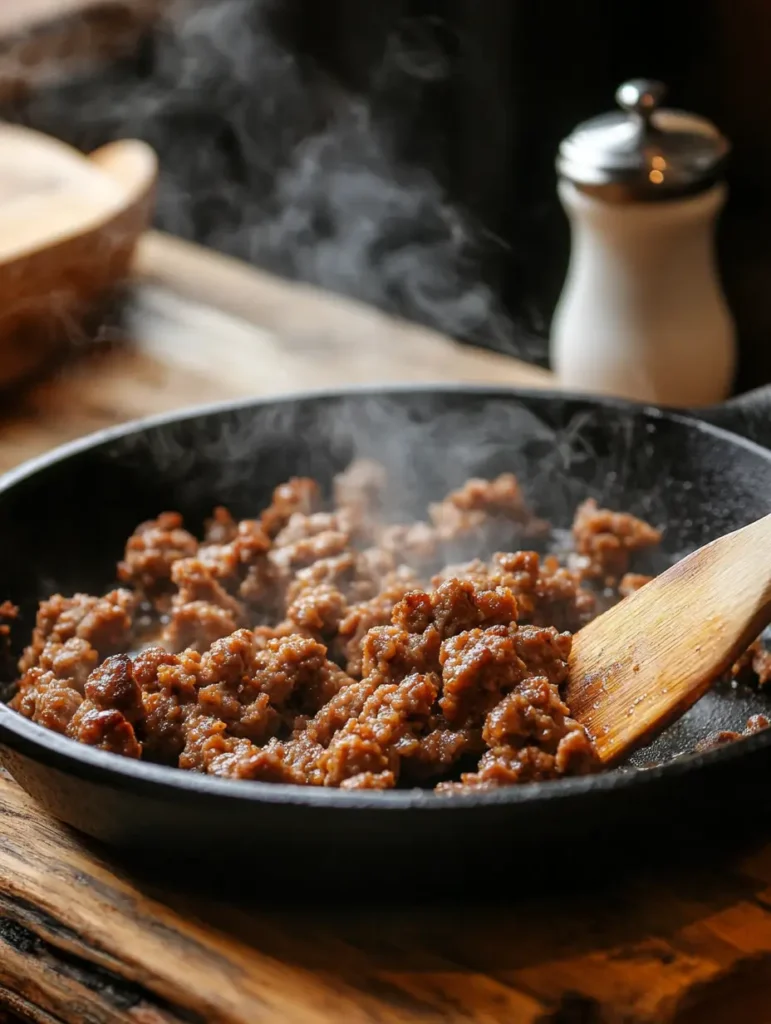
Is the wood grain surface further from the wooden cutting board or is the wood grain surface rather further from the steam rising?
the steam rising

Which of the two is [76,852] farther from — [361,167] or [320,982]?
[361,167]

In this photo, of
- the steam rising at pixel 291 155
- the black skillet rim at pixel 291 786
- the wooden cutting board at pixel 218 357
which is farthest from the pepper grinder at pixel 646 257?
the black skillet rim at pixel 291 786

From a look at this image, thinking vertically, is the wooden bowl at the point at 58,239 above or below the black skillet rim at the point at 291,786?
below

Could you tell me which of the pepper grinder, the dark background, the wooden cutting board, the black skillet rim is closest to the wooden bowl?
the wooden cutting board

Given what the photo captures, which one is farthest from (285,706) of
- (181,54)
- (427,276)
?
(181,54)

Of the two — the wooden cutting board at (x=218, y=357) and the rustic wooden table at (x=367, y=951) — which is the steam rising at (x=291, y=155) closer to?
the wooden cutting board at (x=218, y=357)

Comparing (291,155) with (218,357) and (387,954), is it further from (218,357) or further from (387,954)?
(387,954)

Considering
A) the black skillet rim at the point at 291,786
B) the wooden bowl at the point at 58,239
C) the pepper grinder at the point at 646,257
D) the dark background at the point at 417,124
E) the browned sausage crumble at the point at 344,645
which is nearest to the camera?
the black skillet rim at the point at 291,786
